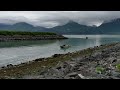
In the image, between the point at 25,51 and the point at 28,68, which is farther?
the point at 25,51

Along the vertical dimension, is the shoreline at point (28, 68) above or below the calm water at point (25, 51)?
above

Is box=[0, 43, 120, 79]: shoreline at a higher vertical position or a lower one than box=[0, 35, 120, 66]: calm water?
higher

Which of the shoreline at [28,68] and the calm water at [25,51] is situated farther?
the calm water at [25,51]

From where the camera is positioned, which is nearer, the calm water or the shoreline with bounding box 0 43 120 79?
the shoreline with bounding box 0 43 120 79

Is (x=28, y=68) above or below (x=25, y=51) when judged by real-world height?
above
